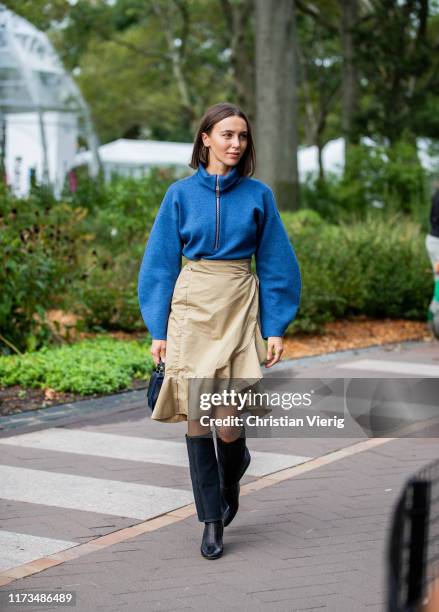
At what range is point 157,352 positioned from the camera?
14.5 ft

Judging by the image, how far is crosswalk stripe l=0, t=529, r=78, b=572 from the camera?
4.35 metres

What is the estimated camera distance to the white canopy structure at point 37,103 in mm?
25000

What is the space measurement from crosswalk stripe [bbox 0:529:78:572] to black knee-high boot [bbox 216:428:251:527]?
67cm

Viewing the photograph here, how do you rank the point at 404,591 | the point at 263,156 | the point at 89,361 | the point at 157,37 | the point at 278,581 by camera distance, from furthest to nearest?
1. the point at 157,37
2. the point at 263,156
3. the point at 89,361
4. the point at 278,581
5. the point at 404,591

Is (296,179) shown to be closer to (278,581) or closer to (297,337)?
(297,337)

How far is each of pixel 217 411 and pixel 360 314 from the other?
27.3 feet

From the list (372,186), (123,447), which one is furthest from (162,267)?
(372,186)

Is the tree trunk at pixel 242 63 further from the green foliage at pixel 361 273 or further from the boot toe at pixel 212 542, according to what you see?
the boot toe at pixel 212 542

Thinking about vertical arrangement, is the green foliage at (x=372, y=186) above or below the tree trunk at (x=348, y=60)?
below

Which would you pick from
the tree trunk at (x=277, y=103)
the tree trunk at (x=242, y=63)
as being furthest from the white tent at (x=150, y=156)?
the tree trunk at (x=277, y=103)

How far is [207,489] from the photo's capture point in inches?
173

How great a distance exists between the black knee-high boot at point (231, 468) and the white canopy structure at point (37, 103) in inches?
805

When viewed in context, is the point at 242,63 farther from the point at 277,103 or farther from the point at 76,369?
the point at 76,369

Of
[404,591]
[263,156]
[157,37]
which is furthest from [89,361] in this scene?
[157,37]
